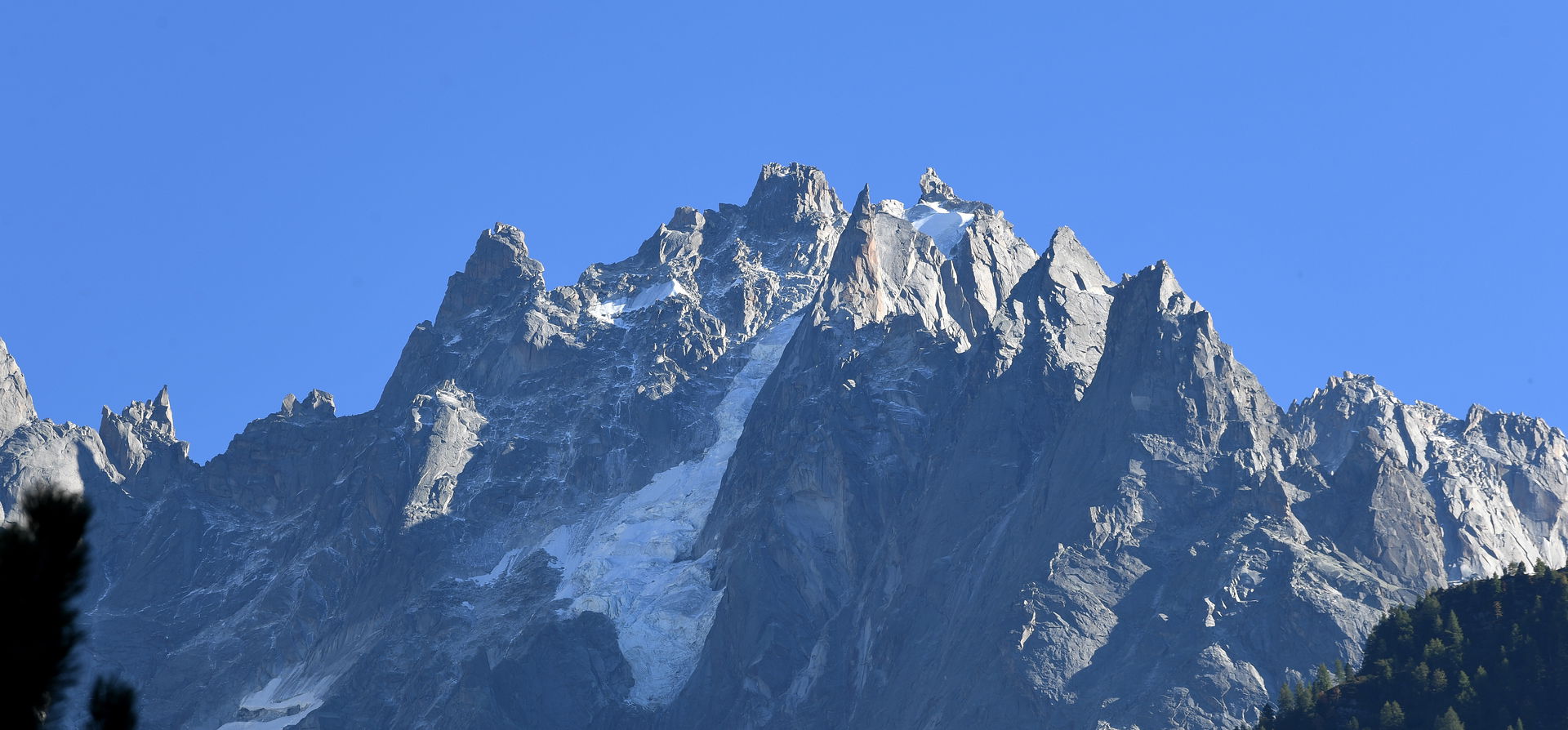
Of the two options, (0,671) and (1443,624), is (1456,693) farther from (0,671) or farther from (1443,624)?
(0,671)

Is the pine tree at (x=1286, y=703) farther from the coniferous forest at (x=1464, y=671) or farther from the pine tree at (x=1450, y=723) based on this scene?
the pine tree at (x=1450, y=723)

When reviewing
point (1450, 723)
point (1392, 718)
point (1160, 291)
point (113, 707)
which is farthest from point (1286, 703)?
point (1160, 291)

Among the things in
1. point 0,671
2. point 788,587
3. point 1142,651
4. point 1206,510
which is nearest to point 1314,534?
point 1206,510

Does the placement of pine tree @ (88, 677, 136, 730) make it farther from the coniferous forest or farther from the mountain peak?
the mountain peak

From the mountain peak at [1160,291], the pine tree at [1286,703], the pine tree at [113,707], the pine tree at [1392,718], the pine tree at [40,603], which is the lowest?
the pine tree at [113,707]

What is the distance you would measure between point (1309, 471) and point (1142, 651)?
27.4 m

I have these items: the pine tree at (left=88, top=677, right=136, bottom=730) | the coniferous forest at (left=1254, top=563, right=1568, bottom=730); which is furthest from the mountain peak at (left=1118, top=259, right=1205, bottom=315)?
the pine tree at (left=88, top=677, right=136, bottom=730)

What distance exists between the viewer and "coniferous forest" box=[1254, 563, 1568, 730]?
85.0 metres

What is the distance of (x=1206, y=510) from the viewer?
171 metres

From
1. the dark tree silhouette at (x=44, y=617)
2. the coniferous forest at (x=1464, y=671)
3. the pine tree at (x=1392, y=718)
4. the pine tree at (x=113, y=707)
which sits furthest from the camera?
the coniferous forest at (x=1464, y=671)

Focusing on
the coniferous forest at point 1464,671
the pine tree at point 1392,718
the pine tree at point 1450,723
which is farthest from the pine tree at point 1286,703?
the pine tree at point 1450,723

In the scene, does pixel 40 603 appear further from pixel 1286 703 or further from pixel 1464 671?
pixel 1286 703

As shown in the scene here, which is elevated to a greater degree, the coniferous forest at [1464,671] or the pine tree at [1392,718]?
the coniferous forest at [1464,671]

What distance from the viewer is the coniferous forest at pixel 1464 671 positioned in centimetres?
8500
